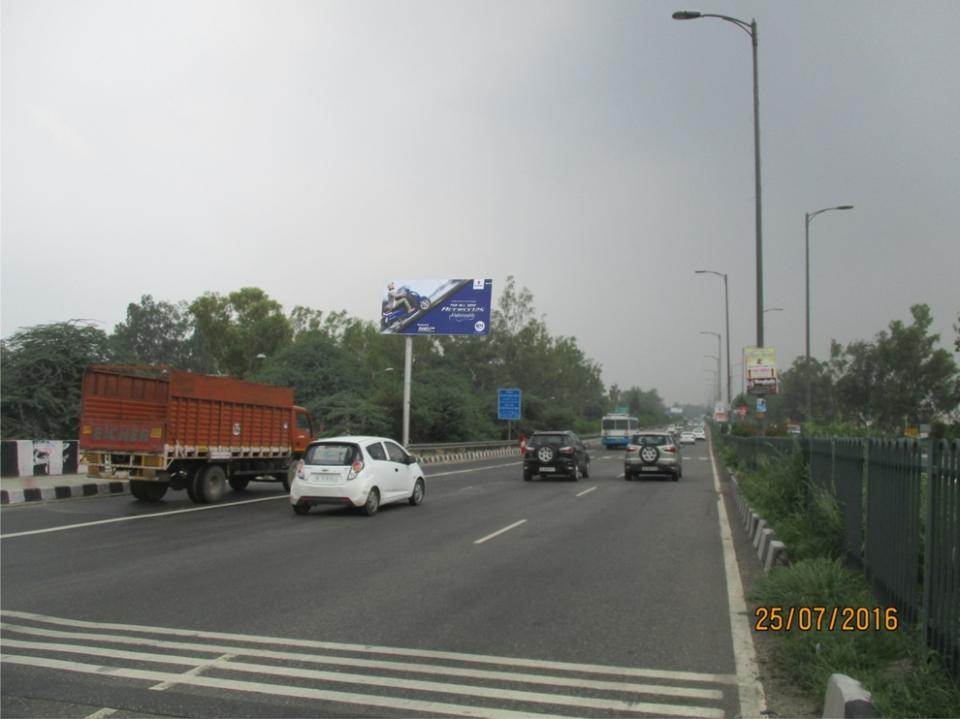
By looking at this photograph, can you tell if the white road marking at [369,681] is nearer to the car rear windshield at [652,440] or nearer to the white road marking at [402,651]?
the white road marking at [402,651]

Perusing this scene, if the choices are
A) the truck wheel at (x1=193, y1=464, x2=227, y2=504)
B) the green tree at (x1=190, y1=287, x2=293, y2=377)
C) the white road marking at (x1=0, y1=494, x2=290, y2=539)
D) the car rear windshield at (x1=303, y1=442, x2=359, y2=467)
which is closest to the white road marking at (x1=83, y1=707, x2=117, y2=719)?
the white road marking at (x1=0, y1=494, x2=290, y2=539)

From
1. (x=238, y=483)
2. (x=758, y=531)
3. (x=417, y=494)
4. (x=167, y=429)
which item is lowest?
(x=238, y=483)

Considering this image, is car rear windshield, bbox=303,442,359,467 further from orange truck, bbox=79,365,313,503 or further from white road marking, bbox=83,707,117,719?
white road marking, bbox=83,707,117,719

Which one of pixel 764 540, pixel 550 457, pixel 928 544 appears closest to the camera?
pixel 928 544

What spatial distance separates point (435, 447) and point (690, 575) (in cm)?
3465

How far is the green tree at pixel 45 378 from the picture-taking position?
2478 cm

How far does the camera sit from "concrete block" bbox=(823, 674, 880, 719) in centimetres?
425

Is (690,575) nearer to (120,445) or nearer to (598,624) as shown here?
(598,624)

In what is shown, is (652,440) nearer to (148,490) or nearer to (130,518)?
(148,490)

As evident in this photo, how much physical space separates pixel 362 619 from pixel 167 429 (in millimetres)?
10944

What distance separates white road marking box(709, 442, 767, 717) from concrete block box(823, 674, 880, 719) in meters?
0.62

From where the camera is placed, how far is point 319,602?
26.9 ft

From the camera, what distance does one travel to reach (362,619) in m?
7.50

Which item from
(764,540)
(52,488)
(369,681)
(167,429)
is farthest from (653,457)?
(369,681)
